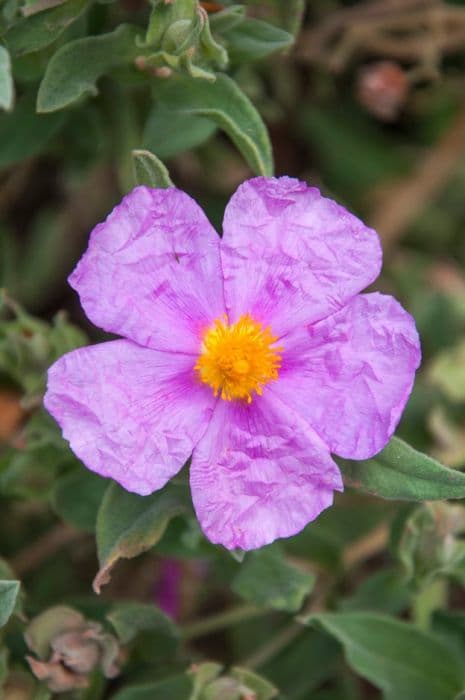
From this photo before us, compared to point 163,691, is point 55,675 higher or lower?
higher

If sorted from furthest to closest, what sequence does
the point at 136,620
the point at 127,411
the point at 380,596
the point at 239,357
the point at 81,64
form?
the point at 380,596 < the point at 136,620 < the point at 81,64 < the point at 239,357 < the point at 127,411

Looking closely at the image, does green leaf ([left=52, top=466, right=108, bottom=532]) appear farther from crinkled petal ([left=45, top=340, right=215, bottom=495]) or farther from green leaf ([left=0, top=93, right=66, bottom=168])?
green leaf ([left=0, top=93, right=66, bottom=168])

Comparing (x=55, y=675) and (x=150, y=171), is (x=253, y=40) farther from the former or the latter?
(x=55, y=675)

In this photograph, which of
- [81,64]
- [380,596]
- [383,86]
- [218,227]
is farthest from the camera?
[383,86]

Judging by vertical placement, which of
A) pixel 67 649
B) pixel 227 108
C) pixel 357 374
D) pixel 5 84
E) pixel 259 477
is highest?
pixel 5 84

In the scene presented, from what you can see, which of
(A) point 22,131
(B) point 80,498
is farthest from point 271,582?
(A) point 22,131

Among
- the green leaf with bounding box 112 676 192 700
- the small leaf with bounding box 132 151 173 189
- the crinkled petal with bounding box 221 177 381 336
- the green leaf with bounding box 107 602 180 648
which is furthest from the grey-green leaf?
the small leaf with bounding box 132 151 173 189

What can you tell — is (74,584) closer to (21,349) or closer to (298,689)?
(298,689)
